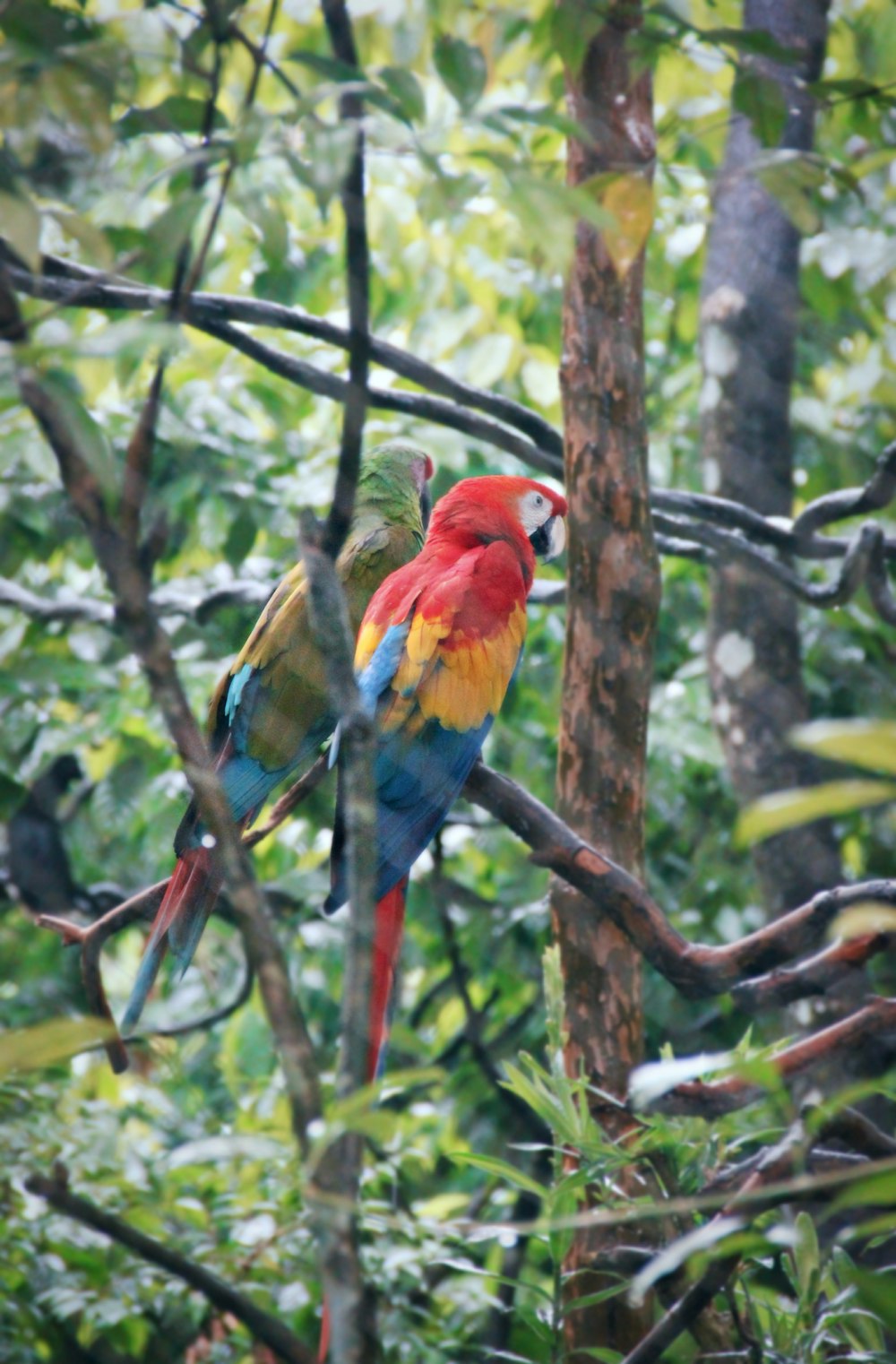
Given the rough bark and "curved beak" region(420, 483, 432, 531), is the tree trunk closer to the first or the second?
"curved beak" region(420, 483, 432, 531)

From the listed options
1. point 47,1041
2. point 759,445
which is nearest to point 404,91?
point 47,1041

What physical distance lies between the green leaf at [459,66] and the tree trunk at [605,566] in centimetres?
45

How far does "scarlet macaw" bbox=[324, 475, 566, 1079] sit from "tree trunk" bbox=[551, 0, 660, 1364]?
0.07m

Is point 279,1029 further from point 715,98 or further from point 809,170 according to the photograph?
point 715,98

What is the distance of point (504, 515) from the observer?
3.59 ft

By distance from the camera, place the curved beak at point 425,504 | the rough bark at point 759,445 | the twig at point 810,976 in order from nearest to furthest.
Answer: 1. the twig at point 810,976
2. the curved beak at point 425,504
3. the rough bark at point 759,445

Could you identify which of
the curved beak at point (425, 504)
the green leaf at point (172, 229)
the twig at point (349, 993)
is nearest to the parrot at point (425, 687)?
the curved beak at point (425, 504)

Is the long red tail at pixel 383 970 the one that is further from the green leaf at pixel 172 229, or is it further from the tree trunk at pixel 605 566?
the green leaf at pixel 172 229

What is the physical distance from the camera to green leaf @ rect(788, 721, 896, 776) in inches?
10.3

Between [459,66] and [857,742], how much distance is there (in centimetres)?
42

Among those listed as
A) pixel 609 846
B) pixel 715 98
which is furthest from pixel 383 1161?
pixel 715 98

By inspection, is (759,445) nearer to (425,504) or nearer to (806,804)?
(425,504)

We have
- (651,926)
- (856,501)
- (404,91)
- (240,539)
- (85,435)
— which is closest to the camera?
(85,435)

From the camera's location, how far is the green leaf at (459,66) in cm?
53
